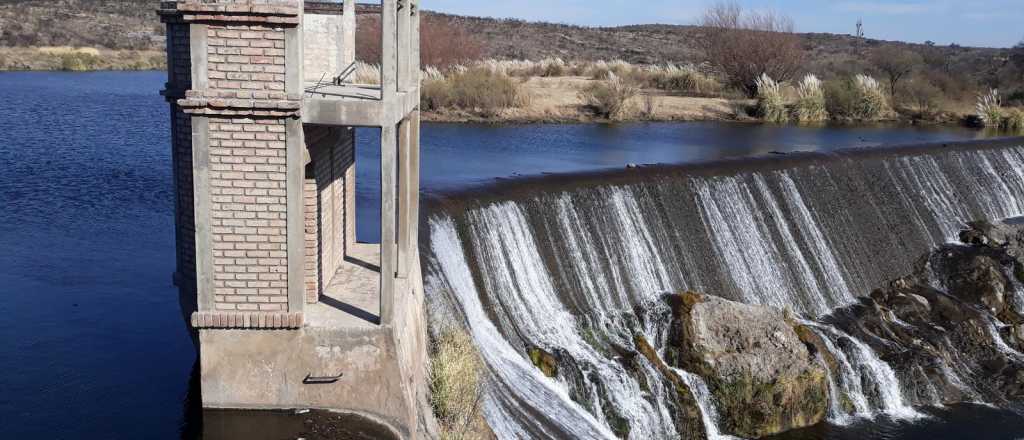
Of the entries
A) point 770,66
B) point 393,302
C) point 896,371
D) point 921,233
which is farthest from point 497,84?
point 393,302

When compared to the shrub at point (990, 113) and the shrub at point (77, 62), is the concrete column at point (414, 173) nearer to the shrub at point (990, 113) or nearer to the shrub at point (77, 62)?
the shrub at point (990, 113)

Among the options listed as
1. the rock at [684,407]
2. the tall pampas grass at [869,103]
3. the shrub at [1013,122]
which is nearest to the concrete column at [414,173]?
the rock at [684,407]

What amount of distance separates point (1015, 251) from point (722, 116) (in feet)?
51.1

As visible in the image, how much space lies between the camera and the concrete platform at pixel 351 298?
29.8 feet

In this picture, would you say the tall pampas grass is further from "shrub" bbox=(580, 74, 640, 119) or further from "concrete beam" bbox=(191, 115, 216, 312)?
"concrete beam" bbox=(191, 115, 216, 312)

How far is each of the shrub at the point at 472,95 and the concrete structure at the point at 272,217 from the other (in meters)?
20.7

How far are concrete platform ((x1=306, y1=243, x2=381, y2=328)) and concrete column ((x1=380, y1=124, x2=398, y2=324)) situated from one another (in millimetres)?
293

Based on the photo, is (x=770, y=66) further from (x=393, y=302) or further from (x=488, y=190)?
(x=393, y=302)

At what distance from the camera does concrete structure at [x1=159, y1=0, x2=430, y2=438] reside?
8344 millimetres

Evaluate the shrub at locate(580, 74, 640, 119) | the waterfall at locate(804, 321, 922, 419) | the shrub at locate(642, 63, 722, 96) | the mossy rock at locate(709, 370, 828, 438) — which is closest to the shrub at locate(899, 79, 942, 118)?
the shrub at locate(642, 63, 722, 96)

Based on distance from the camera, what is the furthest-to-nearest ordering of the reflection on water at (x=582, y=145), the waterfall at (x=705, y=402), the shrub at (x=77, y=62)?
the shrub at (x=77, y=62), the reflection on water at (x=582, y=145), the waterfall at (x=705, y=402)

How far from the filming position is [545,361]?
1215 cm

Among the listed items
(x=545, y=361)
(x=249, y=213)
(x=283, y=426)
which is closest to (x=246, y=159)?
(x=249, y=213)

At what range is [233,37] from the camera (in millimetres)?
8328
